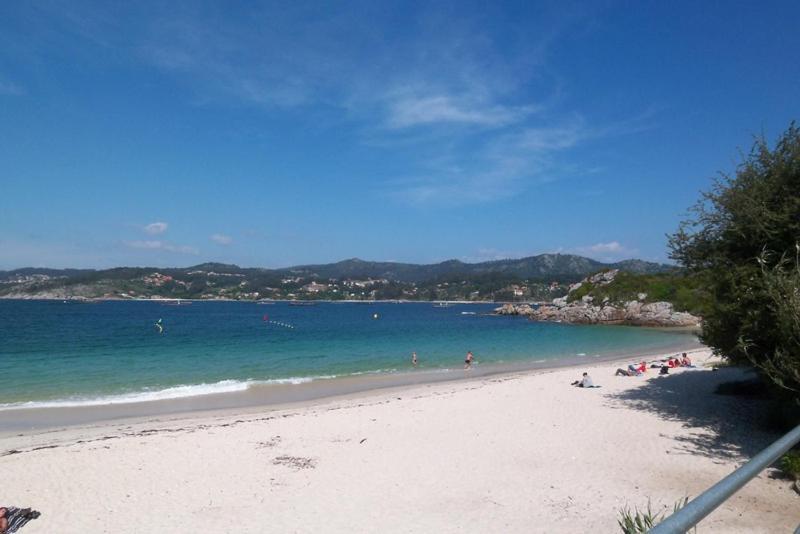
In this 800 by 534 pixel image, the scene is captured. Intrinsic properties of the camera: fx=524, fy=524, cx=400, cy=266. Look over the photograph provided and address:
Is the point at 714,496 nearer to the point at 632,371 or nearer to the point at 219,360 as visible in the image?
the point at 632,371

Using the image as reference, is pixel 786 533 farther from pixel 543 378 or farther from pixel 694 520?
pixel 543 378

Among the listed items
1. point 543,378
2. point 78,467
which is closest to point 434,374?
point 543,378

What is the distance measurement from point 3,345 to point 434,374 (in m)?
33.3

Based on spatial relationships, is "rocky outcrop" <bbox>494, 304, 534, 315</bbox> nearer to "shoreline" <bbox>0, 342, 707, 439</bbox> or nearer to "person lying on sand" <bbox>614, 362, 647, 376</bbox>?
"shoreline" <bbox>0, 342, 707, 439</bbox>

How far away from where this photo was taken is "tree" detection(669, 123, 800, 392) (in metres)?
10.9

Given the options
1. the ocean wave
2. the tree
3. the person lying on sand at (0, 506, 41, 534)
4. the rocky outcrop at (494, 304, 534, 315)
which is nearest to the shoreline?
the ocean wave

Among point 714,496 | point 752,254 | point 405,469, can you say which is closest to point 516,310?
point 752,254

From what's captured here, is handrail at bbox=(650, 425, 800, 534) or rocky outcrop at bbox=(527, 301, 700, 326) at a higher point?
handrail at bbox=(650, 425, 800, 534)

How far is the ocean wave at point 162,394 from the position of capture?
19.4 metres

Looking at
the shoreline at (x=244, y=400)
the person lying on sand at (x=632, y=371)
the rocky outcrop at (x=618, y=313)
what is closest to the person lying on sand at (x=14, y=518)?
the shoreline at (x=244, y=400)

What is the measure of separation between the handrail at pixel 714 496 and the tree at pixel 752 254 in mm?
9573

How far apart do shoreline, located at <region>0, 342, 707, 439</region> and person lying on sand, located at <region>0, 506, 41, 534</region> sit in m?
8.28

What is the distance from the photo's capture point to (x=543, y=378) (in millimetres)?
23766

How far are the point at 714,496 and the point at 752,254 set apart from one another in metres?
13.3
